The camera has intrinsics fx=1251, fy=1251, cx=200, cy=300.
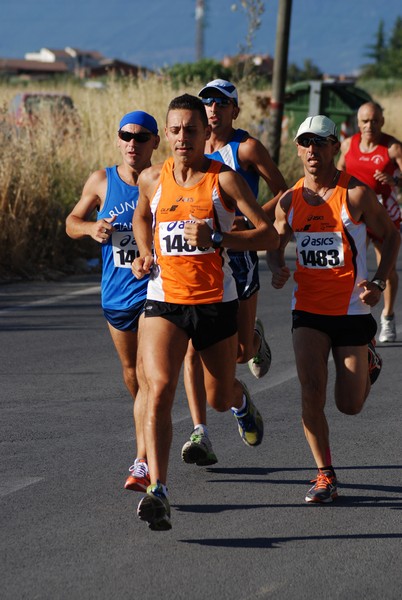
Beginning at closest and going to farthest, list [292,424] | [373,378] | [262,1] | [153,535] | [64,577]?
[64,577] < [153,535] < [373,378] < [292,424] < [262,1]

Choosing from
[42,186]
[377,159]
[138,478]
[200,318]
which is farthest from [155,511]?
[42,186]

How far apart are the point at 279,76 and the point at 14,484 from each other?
47.1 feet

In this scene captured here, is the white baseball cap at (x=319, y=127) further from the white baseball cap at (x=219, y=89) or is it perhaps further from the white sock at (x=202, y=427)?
the white sock at (x=202, y=427)

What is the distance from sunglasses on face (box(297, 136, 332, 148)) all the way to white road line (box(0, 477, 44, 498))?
2149mm

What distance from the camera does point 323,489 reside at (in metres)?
6.03

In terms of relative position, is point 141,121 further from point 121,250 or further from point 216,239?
point 216,239

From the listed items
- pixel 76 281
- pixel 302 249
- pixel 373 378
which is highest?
pixel 302 249

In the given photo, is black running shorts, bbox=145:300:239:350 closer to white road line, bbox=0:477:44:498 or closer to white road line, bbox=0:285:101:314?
white road line, bbox=0:477:44:498

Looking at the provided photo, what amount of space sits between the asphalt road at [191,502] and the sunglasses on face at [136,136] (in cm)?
171

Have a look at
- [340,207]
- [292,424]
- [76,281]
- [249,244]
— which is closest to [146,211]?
[249,244]

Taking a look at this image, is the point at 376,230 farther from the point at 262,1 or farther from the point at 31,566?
the point at 262,1

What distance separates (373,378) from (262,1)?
1337cm

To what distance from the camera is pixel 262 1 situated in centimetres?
1909

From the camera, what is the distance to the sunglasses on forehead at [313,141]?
20.5 feet
